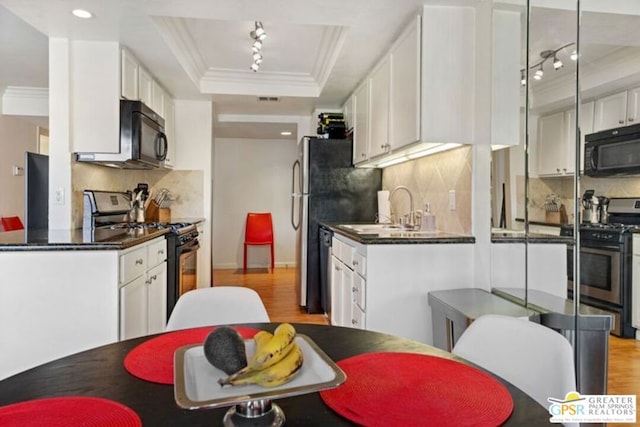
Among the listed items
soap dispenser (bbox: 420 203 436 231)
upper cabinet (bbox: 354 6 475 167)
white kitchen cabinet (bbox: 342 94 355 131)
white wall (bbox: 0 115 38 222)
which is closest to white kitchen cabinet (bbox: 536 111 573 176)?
upper cabinet (bbox: 354 6 475 167)

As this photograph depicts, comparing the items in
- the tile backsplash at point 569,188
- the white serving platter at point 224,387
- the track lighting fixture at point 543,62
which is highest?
the track lighting fixture at point 543,62

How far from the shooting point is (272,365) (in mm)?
710

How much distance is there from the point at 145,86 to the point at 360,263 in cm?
244

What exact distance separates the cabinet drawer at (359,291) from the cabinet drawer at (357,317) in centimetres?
4

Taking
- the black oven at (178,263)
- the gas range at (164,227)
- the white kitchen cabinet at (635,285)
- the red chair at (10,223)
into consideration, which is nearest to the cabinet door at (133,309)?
the black oven at (178,263)

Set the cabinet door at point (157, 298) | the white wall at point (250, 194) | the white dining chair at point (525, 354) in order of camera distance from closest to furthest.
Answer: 1. the white dining chair at point (525, 354)
2. the cabinet door at point (157, 298)
3. the white wall at point (250, 194)

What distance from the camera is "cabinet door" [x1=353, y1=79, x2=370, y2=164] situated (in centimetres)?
362

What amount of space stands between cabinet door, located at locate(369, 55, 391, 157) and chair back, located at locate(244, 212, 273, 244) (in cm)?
347

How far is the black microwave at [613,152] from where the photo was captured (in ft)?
6.39

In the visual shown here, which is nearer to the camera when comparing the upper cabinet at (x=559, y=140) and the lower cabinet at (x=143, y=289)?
the upper cabinet at (x=559, y=140)

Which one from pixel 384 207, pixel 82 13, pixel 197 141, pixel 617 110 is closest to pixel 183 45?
pixel 82 13

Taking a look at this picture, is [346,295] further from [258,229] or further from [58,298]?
[258,229]

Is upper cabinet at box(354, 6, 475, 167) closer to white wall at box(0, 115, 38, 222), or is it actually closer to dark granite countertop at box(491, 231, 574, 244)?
dark granite countertop at box(491, 231, 574, 244)

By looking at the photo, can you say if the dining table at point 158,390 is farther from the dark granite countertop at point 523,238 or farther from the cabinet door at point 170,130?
the cabinet door at point 170,130
